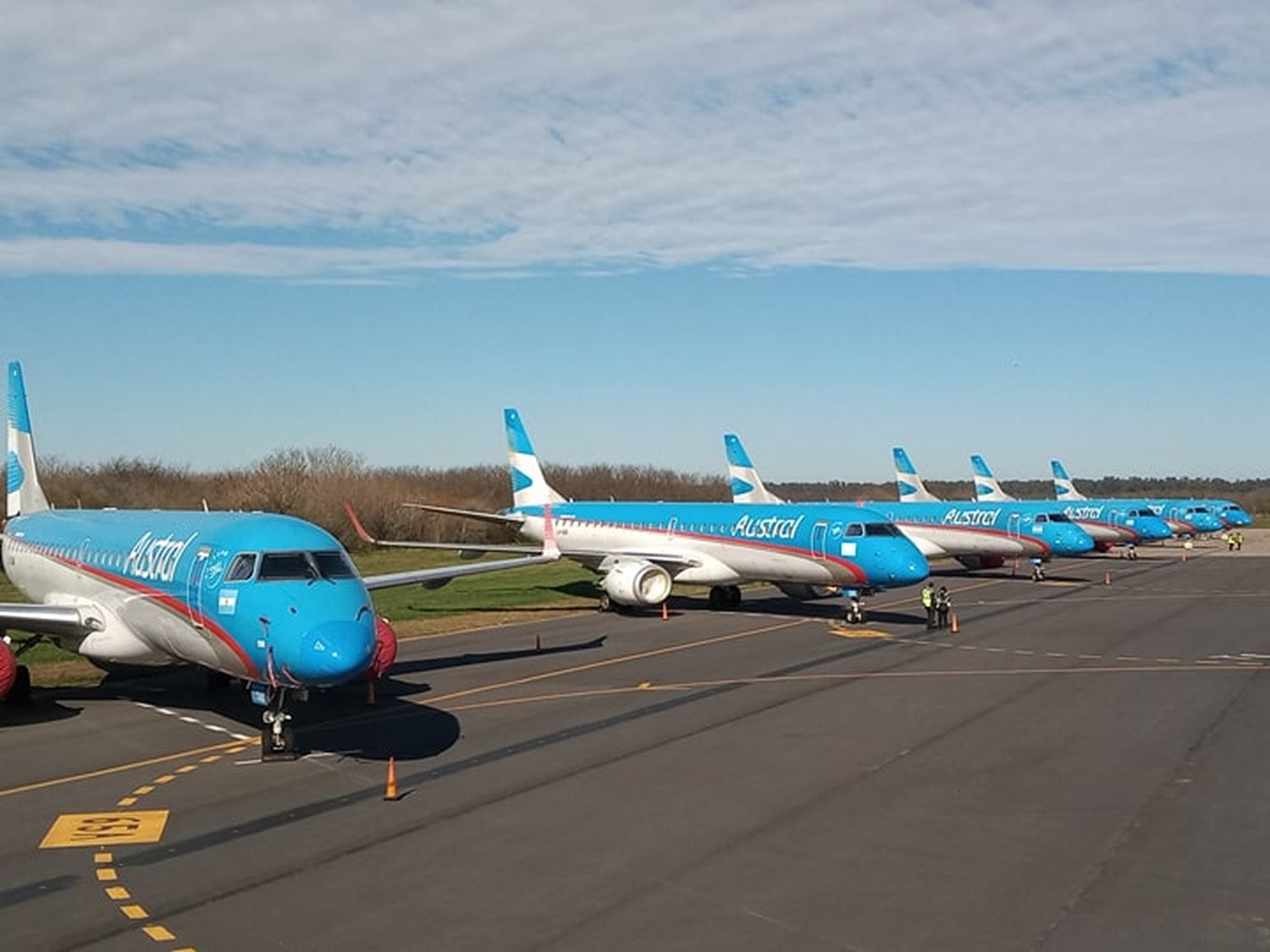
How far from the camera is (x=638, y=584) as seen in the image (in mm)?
41281

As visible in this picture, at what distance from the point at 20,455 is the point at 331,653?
2393 centimetres

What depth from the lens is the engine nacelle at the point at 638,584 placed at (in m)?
41.2

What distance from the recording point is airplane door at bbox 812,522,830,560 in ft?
125

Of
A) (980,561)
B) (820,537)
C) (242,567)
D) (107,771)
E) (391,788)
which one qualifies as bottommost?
(980,561)

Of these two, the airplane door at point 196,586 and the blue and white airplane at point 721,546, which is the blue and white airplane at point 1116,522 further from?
the airplane door at point 196,586

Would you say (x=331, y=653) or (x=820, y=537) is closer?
(x=331, y=653)

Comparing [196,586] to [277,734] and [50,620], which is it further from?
[50,620]

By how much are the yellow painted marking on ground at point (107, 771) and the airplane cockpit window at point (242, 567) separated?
320 centimetres

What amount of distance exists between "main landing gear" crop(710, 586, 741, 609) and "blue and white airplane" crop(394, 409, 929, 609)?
43mm

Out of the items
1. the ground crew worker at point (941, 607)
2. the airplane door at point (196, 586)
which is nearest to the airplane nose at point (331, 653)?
the airplane door at point (196, 586)

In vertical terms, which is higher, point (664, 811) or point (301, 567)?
point (301, 567)

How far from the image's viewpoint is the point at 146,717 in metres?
23.0

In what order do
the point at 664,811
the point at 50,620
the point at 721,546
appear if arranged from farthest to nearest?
the point at 721,546 < the point at 50,620 < the point at 664,811

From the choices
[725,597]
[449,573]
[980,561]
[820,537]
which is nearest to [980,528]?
[980,561]
